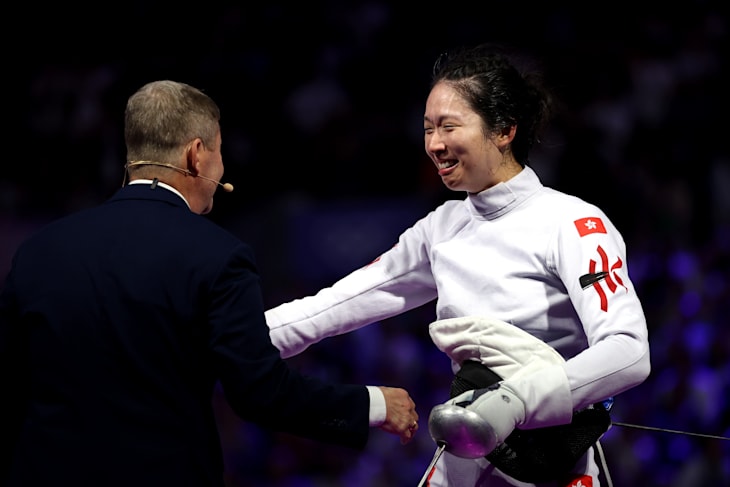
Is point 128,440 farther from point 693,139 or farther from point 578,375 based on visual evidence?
point 693,139

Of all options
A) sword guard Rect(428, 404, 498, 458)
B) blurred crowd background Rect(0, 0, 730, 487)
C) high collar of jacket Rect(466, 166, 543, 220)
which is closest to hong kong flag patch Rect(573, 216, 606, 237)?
high collar of jacket Rect(466, 166, 543, 220)

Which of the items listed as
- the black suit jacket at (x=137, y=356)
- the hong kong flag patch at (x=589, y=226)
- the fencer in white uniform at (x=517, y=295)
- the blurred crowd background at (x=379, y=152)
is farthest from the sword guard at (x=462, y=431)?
→ the blurred crowd background at (x=379, y=152)

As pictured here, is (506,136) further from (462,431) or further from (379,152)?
(379,152)

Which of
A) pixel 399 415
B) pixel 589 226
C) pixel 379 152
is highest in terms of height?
pixel 379 152

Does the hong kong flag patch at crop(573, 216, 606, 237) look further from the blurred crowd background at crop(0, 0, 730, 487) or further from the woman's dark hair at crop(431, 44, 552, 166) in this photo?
the blurred crowd background at crop(0, 0, 730, 487)

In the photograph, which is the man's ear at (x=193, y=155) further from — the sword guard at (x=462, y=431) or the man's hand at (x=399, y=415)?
the sword guard at (x=462, y=431)

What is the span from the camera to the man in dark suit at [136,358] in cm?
191

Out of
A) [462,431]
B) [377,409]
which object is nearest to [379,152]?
[377,409]

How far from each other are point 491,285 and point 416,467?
7.99 feet

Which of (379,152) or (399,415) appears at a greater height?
(379,152)

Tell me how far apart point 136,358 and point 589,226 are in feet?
3.33

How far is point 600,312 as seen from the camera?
2.04 meters

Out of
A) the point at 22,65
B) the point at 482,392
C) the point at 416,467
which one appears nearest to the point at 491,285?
the point at 482,392

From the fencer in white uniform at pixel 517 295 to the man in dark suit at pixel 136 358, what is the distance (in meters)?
0.39
